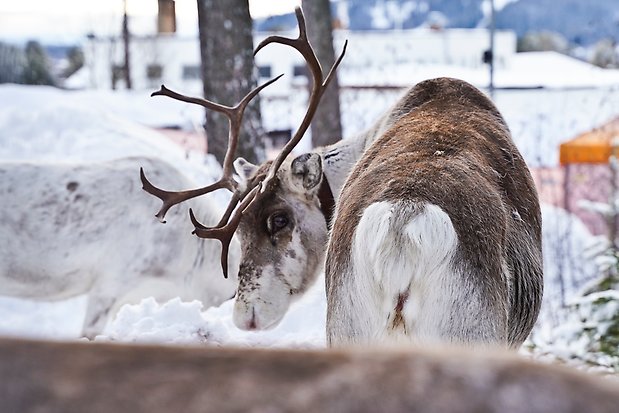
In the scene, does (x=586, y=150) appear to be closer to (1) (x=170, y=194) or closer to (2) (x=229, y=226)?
(1) (x=170, y=194)

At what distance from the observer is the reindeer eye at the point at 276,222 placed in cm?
431

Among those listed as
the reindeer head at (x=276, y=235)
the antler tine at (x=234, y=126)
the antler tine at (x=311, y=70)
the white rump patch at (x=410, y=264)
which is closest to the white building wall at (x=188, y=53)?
the antler tine at (x=234, y=126)

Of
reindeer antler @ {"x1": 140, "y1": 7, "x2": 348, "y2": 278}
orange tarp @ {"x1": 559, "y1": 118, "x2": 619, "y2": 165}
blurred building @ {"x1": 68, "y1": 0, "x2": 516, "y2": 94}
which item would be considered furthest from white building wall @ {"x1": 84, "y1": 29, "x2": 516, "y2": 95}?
reindeer antler @ {"x1": 140, "y1": 7, "x2": 348, "y2": 278}

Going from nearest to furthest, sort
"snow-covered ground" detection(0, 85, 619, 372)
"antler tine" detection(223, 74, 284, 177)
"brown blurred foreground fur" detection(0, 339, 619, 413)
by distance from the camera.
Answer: "brown blurred foreground fur" detection(0, 339, 619, 413) → "antler tine" detection(223, 74, 284, 177) → "snow-covered ground" detection(0, 85, 619, 372)

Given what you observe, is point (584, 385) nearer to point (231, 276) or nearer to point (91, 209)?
point (231, 276)

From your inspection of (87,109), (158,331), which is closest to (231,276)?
(158,331)

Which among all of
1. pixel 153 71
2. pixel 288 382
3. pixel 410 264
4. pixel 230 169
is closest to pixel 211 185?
pixel 230 169

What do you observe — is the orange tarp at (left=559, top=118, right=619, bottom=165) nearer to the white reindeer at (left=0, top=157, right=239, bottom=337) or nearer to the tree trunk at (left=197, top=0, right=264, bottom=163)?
the tree trunk at (left=197, top=0, right=264, bottom=163)

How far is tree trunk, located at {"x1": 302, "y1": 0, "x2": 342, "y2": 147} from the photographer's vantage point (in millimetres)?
9203

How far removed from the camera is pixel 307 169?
431 cm

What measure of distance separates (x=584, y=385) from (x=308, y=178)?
337 centimetres

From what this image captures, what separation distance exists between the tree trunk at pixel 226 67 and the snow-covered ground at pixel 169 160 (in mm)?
377

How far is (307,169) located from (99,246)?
96.7 inches

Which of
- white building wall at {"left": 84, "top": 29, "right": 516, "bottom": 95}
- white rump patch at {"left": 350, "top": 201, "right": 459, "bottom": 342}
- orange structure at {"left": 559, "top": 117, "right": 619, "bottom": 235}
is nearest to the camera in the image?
white rump patch at {"left": 350, "top": 201, "right": 459, "bottom": 342}
